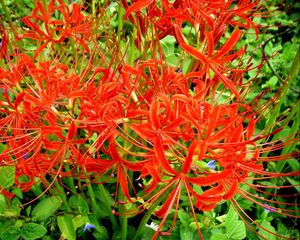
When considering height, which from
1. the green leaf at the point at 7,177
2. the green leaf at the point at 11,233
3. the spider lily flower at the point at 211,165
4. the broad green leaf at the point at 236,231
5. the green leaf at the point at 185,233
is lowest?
the green leaf at the point at 11,233

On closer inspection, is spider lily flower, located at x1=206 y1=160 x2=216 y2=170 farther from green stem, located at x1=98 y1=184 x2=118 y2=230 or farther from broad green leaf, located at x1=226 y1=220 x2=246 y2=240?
green stem, located at x1=98 y1=184 x2=118 y2=230

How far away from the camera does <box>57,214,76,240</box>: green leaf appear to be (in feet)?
4.39

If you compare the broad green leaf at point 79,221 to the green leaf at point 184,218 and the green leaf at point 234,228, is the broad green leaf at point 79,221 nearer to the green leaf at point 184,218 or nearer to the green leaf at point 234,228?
the green leaf at point 184,218

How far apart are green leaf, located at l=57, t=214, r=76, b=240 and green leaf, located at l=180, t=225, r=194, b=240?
30 centimetres

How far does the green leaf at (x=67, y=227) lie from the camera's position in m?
1.34

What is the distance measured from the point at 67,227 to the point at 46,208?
0.37 ft

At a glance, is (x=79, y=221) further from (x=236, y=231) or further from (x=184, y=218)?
(x=236, y=231)

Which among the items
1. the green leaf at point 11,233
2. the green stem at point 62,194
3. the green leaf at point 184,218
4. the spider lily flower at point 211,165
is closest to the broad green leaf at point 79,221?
the green stem at point 62,194

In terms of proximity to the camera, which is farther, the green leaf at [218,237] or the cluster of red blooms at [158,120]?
the green leaf at [218,237]

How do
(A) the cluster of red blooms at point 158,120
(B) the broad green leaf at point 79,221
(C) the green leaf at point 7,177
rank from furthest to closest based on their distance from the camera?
(B) the broad green leaf at point 79,221, (C) the green leaf at point 7,177, (A) the cluster of red blooms at point 158,120

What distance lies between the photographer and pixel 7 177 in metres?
Result: 1.29

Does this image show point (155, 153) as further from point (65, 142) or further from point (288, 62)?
point (288, 62)

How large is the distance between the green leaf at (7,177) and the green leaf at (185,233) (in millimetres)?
485

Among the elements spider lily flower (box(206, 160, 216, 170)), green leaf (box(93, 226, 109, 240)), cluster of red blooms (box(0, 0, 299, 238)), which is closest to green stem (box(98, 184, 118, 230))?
green leaf (box(93, 226, 109, 240))
